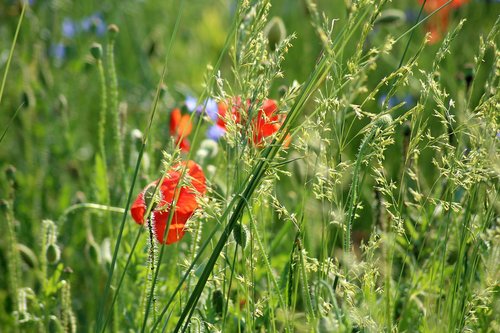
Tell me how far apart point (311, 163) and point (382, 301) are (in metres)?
0.24

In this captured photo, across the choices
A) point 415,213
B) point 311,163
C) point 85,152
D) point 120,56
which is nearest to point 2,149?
point 85,152

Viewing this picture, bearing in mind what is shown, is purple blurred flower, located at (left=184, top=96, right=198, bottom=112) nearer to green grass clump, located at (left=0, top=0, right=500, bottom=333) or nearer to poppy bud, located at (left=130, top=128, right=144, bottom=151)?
green grass clump, located at (left=0, top=0, right=500, bottom=333)

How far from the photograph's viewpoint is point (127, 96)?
2.80 m

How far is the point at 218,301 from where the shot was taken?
1.26m

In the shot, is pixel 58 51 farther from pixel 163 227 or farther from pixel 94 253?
pixel 163 227

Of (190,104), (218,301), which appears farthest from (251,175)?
(190,104)

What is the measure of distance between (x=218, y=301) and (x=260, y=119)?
327 millimetres

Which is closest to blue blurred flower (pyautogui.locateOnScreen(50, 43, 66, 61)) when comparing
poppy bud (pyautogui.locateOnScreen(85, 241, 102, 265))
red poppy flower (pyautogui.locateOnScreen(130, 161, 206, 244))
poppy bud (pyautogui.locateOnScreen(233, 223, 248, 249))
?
poppy bud (pyautogui.locateOnScreen(85, 241, 102, 265))

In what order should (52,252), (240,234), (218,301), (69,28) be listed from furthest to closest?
(69,28)
(52,252)
(218,301)
(240,234)

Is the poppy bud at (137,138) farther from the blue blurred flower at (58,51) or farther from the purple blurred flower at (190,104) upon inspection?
the blue blurred flower at (58,51)

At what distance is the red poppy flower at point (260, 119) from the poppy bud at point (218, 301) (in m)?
0.25

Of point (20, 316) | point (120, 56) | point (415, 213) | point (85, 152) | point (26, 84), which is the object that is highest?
point (120, 56)

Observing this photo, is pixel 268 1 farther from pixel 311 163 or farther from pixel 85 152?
pixel 85 152

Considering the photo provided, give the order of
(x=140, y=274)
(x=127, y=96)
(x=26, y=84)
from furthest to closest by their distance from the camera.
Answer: (x=127, y=96) < (x=26, y=84) < (x=140, y=274)
